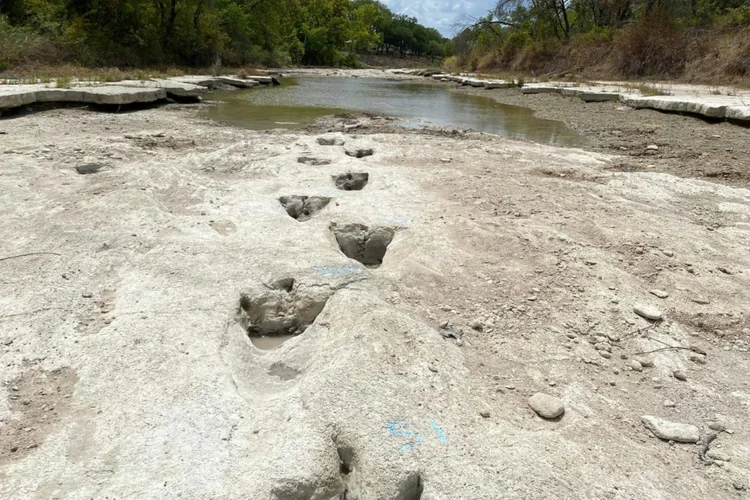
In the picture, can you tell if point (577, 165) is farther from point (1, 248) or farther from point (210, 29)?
point (210, 29)

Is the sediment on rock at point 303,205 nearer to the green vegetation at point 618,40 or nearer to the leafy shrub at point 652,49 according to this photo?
the green vegetation at point 618,40

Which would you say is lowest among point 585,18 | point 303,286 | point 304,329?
point 304,329

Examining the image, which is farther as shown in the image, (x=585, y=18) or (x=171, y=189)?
(x=585, y=18)

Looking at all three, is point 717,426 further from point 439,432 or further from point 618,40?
point 618,40

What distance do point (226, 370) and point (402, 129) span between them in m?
7.45

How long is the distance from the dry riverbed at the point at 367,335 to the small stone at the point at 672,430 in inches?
0.4

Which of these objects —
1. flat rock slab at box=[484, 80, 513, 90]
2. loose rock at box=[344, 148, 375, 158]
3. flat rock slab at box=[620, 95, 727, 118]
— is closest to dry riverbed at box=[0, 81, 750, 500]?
loose rock at box=[344, 148, 375, 158]

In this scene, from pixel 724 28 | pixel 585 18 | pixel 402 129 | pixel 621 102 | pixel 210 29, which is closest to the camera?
pixel 402 129

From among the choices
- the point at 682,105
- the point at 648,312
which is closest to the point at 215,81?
the point at 682,105

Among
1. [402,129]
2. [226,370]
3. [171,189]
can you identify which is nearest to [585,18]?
[402,129]

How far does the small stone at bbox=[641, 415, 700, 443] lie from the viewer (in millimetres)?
2094

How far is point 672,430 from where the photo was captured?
2.12m

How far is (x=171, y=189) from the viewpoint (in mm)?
4777

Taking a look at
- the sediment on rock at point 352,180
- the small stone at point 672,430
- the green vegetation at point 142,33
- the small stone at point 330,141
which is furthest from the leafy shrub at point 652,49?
the small stone at point 672,430
